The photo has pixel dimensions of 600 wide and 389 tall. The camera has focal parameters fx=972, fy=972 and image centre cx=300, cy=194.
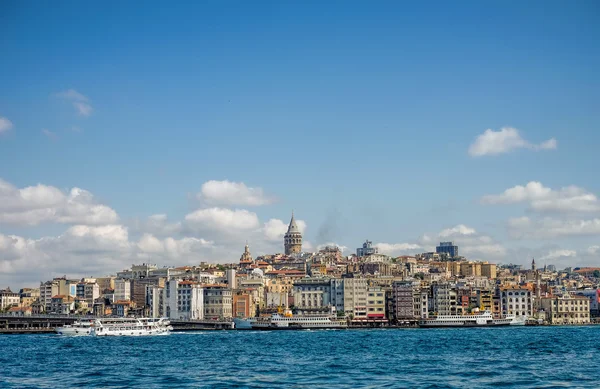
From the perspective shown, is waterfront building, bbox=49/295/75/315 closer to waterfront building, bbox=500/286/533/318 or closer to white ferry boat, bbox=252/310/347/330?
white ferry boat, bbox=252/310/347/330

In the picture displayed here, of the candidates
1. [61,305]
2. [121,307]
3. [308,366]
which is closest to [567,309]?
[121,307]

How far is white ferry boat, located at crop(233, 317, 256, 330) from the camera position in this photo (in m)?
112

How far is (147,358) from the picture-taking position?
55.1 meters

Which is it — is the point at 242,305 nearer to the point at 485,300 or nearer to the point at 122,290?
the point at 122,290

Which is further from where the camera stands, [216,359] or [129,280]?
[129,280]

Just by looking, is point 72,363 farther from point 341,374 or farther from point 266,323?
point 266,323

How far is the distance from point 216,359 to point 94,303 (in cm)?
9670

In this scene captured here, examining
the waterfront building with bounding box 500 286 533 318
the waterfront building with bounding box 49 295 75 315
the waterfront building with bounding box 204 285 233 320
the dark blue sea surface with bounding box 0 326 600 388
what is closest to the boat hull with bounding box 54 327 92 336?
the dark blue sea surface with bounding box 0 326 600 388

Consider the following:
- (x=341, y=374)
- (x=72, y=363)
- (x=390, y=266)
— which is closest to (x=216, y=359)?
(x=72, y=363)

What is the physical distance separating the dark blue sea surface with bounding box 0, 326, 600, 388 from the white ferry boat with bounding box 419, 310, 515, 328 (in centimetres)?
4610

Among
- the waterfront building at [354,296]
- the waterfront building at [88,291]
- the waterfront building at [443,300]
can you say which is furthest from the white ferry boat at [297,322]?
the waterfront building at [88,291]

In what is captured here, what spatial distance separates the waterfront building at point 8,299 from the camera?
169750mm

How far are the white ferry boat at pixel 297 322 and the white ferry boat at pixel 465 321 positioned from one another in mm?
10502

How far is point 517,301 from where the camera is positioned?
127 m
